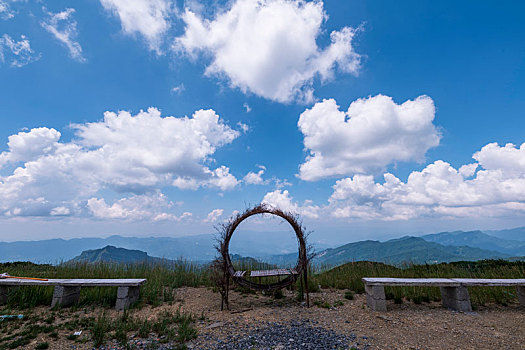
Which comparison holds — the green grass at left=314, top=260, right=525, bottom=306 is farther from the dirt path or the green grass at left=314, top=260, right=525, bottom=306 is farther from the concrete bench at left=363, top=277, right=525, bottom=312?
the concrete bench at left=363, top=277, right=525, bottom=312

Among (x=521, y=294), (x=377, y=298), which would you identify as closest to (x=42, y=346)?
(x=377, y=298)

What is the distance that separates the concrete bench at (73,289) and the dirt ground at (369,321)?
289mm

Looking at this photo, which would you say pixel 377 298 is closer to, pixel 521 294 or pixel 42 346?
pixel 521 294

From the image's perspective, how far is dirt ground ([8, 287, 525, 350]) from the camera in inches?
154

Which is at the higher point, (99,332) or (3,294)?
(3,294)

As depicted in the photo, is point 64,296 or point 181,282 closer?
point 64,296

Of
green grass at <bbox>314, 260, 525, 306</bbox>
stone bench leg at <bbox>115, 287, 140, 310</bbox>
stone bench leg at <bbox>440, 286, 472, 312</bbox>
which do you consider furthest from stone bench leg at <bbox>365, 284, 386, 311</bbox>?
stone bench leg at <bbox>115, 287, 140, 310</bbox>

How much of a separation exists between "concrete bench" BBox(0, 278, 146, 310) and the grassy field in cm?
20

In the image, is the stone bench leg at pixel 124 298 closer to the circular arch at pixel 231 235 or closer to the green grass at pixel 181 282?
the green grass at pixel 181 282

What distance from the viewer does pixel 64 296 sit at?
18.6 feet

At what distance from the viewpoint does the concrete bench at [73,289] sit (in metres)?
5.59

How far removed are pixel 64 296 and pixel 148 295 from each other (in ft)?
5.77

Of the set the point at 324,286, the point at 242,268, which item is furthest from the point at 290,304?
the point at 242,268

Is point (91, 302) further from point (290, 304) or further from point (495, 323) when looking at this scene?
point (495, 323)
